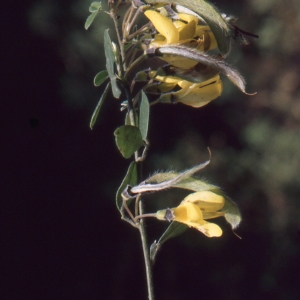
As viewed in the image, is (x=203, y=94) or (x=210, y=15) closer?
(x=210, y=15)

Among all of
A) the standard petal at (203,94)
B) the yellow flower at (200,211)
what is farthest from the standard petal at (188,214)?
the standard petal at (203,94)

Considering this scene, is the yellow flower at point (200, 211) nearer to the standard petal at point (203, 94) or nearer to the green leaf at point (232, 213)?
the green leaf at point (232, 213)

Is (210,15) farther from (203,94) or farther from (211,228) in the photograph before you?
(211,228)

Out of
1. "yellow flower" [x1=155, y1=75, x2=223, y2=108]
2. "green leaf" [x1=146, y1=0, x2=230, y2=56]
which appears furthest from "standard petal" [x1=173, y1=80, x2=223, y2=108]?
"green leaf" [x1=146, y1=0, x2=230, y2=56]

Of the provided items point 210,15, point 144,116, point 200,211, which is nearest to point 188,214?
point 200,211

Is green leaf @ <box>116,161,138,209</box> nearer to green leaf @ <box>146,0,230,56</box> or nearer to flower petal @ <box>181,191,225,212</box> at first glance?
flower petal @ <box>181,191,225,212</box>

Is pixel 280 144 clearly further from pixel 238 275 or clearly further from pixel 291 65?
pixel 238 275
